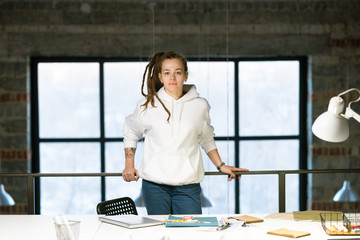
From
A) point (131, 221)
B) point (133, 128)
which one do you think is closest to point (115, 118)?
point (133, 128)

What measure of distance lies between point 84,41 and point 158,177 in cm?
327

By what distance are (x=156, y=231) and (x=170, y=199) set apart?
577 mm

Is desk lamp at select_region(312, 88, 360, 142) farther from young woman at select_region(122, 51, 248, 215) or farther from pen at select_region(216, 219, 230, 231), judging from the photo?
young woman at select_region(122, 51, 248, 215)

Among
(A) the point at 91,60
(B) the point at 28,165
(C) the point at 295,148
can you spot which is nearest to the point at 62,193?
(B) the point at 28,165

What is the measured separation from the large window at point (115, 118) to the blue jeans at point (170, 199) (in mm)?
3070

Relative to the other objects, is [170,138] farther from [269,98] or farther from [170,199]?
[269,98]

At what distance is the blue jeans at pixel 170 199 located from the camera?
2568 mm

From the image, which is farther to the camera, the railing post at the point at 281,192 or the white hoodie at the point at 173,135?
the railing post at the point at 281,192

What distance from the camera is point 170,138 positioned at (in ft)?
8.59

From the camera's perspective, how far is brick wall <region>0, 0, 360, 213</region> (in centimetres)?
546

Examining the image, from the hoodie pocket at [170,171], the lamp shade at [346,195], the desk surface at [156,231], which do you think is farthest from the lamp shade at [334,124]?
the lamp shade at [346,195]

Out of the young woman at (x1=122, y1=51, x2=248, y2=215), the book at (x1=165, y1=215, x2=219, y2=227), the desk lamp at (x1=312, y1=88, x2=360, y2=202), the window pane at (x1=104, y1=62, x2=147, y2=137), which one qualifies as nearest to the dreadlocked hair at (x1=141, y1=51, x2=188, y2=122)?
the young woman at (x1=122, y1=51, x2=248, y2=215)

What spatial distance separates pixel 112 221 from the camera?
2.17 metres

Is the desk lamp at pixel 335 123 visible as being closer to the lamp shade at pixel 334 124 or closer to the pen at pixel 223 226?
the lamp shade at pixel 334 124
